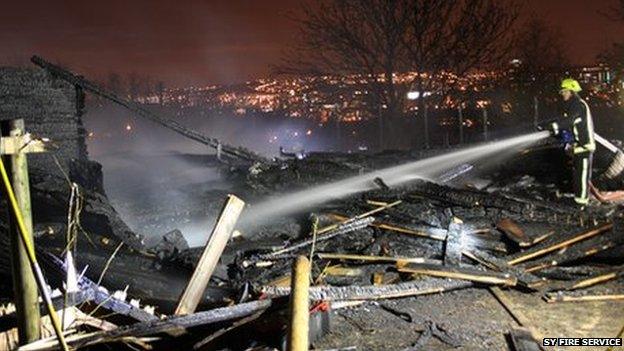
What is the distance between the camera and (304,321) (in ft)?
9.45

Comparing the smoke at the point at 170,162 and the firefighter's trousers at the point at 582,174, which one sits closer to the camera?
the firefighter's trousers at the point at 582,174

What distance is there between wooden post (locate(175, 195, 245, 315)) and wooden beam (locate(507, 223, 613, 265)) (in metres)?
3.83

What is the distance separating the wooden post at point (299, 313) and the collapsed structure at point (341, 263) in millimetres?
1208

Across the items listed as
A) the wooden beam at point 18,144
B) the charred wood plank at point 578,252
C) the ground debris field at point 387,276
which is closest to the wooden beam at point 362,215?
the ground debris field at point 387,276

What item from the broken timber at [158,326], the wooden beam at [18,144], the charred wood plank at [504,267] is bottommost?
the charred wood plank at [504,267]

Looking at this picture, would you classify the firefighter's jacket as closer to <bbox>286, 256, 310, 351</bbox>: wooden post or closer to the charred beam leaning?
<bbox>286, 256, 310, 351</bbox>: wooden post

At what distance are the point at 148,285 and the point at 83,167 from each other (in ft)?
19.1

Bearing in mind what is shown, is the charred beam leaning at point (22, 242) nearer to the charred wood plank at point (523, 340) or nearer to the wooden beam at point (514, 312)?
the charred wood plank at point (523, 340)

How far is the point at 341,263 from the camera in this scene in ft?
21.7

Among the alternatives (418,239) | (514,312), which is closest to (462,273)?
(514,312)

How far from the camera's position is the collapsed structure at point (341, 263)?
448 centimetres

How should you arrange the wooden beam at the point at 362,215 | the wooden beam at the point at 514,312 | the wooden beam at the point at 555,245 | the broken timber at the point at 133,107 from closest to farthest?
the wooden beam at the point at 514,312, the wooden beam at the point at 555,245, the wooden beam at the point at 362,215, the broken timber at the point at 133,107

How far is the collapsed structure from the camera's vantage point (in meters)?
4.48

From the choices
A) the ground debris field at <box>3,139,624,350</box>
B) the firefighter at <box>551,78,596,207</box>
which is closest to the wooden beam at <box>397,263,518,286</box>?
the ground debris field at <box>3,139,624,350</box>
